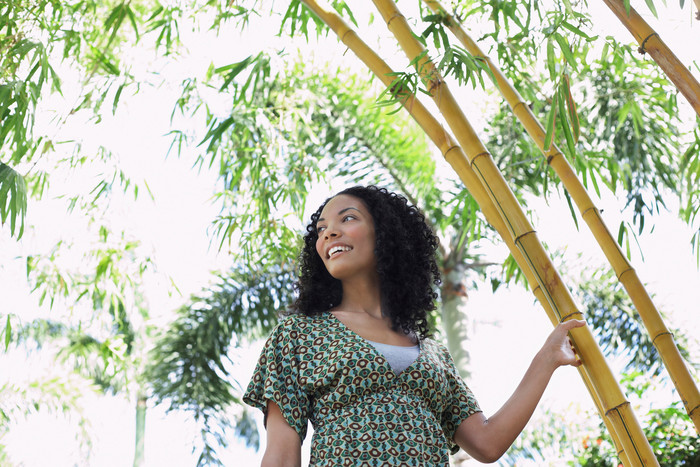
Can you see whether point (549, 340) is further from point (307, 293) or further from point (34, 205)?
point (34, 205)

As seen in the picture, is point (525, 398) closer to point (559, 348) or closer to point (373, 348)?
point (559, 348)

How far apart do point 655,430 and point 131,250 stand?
2.86 m

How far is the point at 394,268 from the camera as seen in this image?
174 cm

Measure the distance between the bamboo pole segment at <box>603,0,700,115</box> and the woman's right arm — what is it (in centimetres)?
108

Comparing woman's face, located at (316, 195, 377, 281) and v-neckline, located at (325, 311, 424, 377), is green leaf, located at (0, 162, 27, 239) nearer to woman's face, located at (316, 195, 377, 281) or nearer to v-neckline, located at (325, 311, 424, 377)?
woman's face, located at (316, 195, 377, 281)

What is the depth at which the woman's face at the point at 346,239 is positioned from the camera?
1.64 metres

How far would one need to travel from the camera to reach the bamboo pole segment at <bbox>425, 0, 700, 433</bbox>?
166 cm

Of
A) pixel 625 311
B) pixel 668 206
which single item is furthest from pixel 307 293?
pixel 625 311

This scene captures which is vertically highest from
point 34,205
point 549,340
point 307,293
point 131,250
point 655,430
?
point 34,205

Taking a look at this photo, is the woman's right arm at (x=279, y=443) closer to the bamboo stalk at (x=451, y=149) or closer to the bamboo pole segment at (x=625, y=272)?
the bamboo stalk at (x=451, y=149)

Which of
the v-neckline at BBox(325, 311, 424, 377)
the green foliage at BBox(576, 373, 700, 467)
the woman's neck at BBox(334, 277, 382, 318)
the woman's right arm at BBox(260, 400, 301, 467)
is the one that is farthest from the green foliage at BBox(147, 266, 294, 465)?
the woman's right arm at BBox(260, 400, 301, 467)

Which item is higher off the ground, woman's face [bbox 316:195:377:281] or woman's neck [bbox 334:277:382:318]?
woman's face [bbox 316:195:377:281]

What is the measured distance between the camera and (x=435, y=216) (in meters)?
5.97

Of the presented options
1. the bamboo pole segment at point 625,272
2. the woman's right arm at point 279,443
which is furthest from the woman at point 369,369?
the bamboo pole segment at point 625,272
